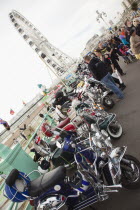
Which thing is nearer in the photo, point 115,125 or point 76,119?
point 115,125

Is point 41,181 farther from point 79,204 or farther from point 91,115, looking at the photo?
point 91,115

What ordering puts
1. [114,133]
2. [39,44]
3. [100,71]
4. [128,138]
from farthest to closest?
1. [39,44]
2. [100,71]
3. [114,133]
4. [128,138]

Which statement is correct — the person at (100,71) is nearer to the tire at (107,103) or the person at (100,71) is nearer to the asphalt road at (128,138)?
the tire at (107,103)

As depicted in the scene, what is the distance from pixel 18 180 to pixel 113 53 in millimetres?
7843

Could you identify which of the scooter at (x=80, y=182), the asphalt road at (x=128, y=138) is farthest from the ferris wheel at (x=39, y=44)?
the scooter at (x=80, y=182)

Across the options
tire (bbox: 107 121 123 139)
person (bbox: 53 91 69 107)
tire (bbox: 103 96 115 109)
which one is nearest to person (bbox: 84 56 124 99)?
tire (bbox: 103 96 115 109)

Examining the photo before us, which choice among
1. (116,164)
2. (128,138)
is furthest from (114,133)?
(116,164)

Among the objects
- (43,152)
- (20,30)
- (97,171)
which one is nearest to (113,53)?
(43,152)

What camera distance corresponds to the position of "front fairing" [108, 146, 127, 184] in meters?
2.46

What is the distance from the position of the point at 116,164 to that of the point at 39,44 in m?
48.9

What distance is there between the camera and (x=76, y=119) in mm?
4613

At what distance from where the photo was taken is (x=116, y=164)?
2.50 m

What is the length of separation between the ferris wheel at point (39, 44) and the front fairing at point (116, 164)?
4347 centimetres

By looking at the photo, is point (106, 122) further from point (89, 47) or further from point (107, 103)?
point (89, 47)
